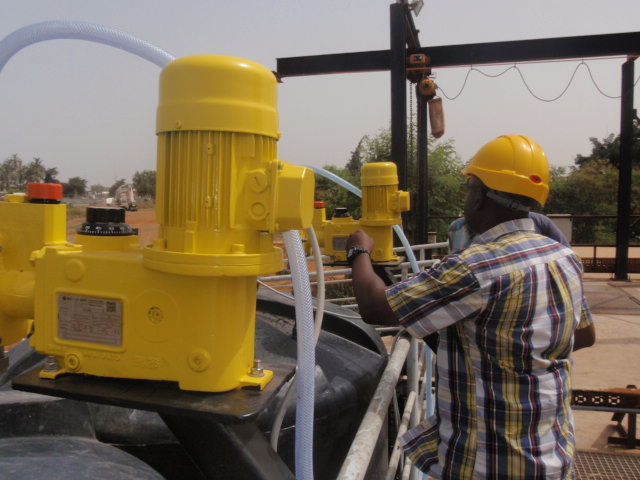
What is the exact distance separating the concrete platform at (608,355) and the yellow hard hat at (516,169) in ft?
8.70

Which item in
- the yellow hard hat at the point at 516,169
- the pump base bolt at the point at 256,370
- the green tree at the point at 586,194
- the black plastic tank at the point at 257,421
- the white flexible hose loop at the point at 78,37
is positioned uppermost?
the green tree at the point at 586,194

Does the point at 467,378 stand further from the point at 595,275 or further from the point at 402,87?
the point at 595,275

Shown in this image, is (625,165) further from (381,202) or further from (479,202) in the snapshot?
(479,202)

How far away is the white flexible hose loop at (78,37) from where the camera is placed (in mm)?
1226

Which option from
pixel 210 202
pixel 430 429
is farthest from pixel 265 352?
pixel 210 202

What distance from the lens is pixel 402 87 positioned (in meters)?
6.81

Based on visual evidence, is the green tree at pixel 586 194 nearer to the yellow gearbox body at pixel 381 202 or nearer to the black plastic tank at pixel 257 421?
the yellow gearbox body at pixel 381 202

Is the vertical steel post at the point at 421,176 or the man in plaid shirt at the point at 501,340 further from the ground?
the vertical steel post at the point at 421,176

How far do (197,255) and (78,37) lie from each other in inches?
24.5

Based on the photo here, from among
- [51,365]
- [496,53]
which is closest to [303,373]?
[51,365]

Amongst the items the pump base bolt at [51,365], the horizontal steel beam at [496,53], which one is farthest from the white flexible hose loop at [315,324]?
the horizontal steel beam at [496,53]

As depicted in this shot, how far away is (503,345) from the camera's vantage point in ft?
4.75

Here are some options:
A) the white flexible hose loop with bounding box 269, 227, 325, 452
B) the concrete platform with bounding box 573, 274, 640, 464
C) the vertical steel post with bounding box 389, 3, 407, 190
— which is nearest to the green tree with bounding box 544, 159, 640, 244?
the concrete platform with bounding box 573, 274, 640, 464

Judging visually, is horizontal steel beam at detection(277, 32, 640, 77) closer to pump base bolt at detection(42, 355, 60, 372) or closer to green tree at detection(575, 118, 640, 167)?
pump base bolt at detection(42, 355, 60, 372)
